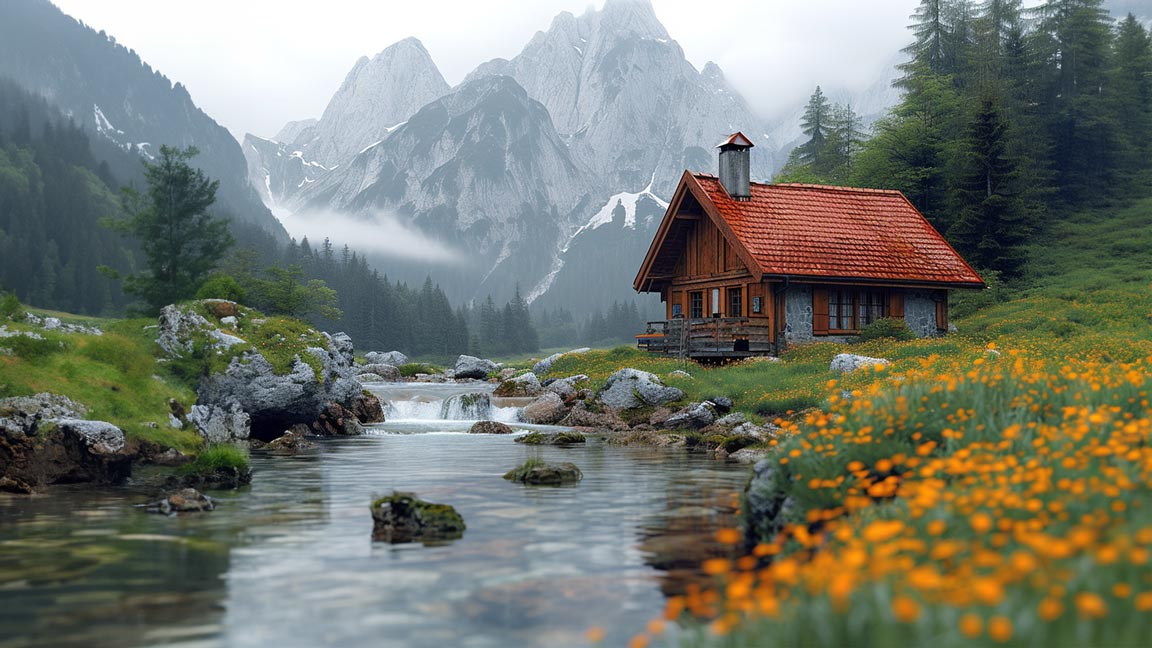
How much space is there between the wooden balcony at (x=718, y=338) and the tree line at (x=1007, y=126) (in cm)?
2075

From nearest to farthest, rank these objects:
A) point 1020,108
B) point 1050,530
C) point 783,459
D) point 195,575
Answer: point 1050,530
point 195,575
point 783,459
point 1020,108

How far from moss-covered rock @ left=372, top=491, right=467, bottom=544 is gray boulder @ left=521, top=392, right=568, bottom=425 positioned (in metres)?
22.7

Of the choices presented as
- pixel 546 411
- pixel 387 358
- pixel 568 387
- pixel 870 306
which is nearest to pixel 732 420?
pixel 546 411

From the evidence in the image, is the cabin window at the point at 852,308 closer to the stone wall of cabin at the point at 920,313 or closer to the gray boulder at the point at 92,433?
the stone wall of cabin at the point at 920,313

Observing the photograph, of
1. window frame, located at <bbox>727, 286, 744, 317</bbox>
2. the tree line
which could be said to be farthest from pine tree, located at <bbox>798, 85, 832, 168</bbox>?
window frame, located at <bbox>727, 286, 744, 317</bbox>

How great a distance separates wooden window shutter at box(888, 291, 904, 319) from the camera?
40.9 metres

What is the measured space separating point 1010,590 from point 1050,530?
5.19 ft

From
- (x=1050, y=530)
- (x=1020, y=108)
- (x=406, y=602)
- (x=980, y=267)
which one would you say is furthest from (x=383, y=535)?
(x=1020, y=108)

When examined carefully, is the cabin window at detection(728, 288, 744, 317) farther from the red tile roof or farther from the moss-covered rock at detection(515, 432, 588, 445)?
the moss-covered rock at detection(515, 432, 588, 445)

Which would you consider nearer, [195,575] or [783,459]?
[195,575]

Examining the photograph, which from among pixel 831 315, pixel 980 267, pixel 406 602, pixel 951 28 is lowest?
pixel 406 602

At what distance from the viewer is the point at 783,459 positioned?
10.0m

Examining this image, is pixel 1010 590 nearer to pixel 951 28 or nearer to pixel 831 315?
pixel 831 315

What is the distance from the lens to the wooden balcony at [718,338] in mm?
38094
